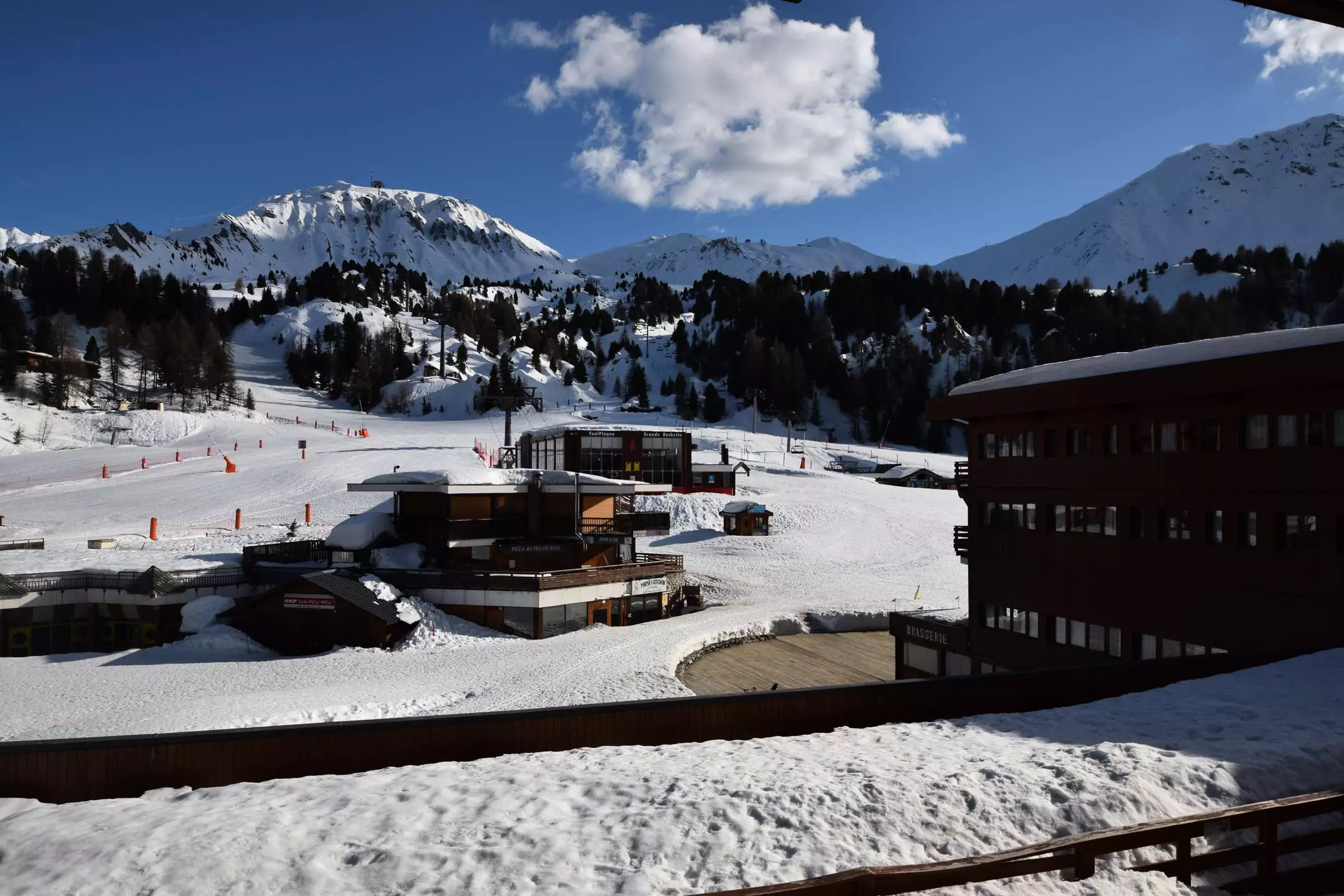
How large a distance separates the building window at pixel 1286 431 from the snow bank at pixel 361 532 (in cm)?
2731

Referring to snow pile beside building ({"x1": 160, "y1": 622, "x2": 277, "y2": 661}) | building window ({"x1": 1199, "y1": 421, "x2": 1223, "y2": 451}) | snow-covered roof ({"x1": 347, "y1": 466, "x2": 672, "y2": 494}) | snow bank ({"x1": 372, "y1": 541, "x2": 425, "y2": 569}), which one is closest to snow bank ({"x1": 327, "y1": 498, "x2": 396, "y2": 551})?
snow bank ({"x1": 372, "y1": 541, "x2": 425, "y2": 569})

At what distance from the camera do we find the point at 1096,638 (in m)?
18.2

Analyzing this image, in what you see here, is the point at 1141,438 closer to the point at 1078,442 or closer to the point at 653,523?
the point at 1078,442

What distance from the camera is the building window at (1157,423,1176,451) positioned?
16.4 m

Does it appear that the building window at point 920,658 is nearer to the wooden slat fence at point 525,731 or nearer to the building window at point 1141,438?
the building window at point 1141,438

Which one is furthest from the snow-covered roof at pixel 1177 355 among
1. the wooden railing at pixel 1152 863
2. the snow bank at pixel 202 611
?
the snow bank at pixel 202 611

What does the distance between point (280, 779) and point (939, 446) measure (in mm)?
105757

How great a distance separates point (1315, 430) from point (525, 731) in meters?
14.1

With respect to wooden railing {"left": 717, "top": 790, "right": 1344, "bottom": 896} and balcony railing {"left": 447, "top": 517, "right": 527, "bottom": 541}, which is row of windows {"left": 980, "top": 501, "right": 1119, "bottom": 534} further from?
balcony railing {"left": 447, "top": 517, "right": 527, "bottom": 541}

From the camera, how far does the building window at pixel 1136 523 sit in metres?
17.2

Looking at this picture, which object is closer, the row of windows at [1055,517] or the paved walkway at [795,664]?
the row of windows at [1055,517]

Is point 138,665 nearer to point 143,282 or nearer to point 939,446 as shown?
point 939,446

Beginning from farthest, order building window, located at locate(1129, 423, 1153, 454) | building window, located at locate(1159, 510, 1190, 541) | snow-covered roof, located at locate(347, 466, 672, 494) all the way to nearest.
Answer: snow-covered roof, located at locate(347, 466, 672, 494)
building window, located at locate(1129, 423, 1153, 454)
building window, located at locate(1159, 510, 1190, 541)

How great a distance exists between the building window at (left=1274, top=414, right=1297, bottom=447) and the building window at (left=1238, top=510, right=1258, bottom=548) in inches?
53.7
